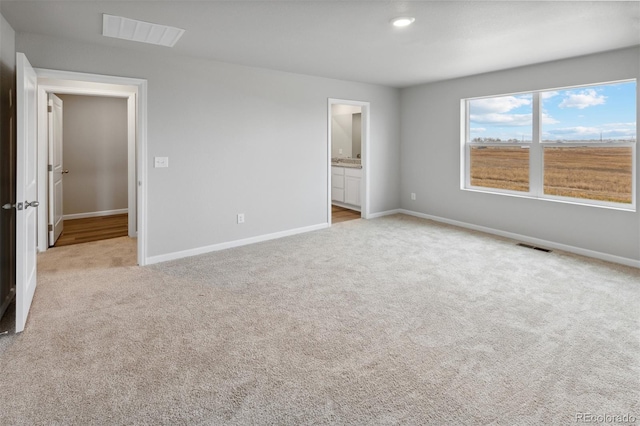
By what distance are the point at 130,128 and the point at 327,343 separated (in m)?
4.73

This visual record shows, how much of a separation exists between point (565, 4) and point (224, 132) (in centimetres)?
363

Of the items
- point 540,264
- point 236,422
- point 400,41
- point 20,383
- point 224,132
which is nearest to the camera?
point 236,422

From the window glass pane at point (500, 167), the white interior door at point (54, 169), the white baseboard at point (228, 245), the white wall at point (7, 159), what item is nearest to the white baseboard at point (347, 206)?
the white baseboard at point (228, 245)

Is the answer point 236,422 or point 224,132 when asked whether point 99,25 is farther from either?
point 236,422

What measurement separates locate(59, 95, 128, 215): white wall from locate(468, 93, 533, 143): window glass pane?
6309mm

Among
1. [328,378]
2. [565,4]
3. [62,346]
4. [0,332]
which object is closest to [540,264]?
[565,4]

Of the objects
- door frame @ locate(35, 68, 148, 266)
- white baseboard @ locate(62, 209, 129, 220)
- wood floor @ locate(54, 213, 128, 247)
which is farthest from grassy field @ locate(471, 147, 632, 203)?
white baseboard @ locate(62, 209, 129, 220)

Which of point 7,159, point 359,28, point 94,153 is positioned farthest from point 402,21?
point 94,153

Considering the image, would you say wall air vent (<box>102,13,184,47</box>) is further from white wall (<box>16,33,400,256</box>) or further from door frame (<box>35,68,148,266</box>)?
door frame (<box>35,68,148,266</box>)

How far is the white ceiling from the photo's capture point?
2797 millimetres

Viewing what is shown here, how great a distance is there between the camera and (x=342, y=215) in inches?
280

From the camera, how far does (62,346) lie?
244 cm

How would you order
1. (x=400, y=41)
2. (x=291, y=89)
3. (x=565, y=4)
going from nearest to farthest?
(x=565, y=4), (x=400, y=41), (x=291, y=89)
